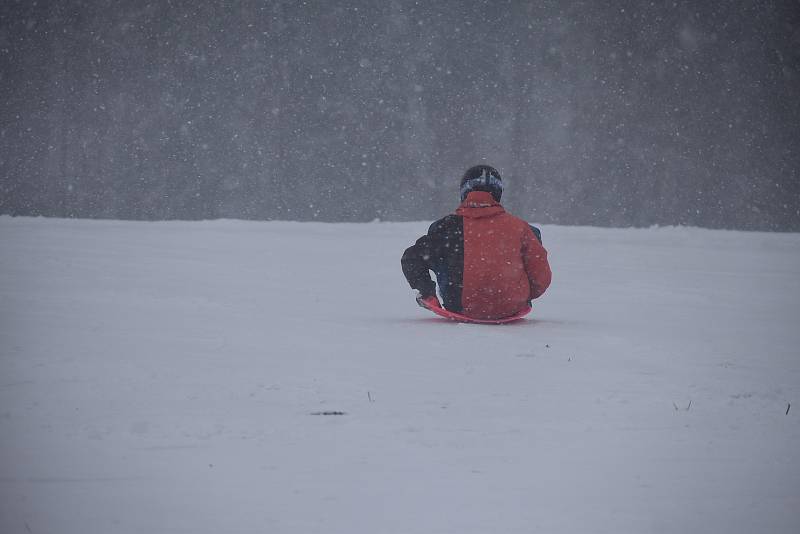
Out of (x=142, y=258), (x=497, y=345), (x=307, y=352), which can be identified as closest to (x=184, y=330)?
(x=307, y=352)

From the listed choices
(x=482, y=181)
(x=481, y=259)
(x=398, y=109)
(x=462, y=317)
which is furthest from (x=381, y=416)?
(x=398, y=109)

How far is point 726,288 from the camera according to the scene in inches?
249

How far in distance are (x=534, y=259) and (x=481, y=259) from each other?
0.93 ft

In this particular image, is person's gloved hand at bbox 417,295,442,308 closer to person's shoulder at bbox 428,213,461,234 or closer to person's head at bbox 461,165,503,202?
person's shoulder at bbox 428,213,461,234

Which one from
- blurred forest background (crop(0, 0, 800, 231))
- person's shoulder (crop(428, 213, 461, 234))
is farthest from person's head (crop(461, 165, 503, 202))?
blurred forest background (crop(0, 0, 800, 231))

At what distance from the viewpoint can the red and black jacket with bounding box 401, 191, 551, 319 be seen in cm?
377

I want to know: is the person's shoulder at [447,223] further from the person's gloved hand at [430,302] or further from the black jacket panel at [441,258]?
the person's gloved hand at [430,302]

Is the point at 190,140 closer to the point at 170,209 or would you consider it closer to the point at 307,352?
the point at 170,209

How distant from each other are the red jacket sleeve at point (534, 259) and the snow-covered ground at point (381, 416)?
0.95 feet

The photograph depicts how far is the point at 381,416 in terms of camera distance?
2.36m

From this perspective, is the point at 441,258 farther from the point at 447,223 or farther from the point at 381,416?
the point at 381,416

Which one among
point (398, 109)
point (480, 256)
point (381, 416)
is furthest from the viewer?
point (398, 109)

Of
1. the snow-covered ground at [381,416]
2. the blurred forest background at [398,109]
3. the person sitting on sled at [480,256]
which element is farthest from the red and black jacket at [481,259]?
the blurred forest background at [398,109]

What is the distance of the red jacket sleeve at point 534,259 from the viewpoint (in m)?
3.82
